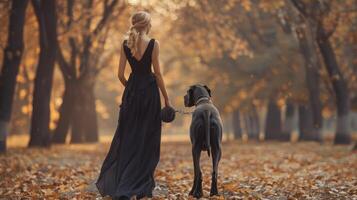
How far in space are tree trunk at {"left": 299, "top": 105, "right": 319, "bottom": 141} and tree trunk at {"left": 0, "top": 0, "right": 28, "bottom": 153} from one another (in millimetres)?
18231

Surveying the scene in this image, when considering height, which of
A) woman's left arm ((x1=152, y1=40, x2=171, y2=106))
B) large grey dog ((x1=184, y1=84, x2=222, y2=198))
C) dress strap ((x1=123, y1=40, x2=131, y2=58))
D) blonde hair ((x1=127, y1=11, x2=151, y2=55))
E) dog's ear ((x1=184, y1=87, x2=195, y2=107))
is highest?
blonde hair ((x1=127, y1=11, x2=151, y2=55))

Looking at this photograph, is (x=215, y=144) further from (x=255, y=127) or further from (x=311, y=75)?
(x=255, y=127)

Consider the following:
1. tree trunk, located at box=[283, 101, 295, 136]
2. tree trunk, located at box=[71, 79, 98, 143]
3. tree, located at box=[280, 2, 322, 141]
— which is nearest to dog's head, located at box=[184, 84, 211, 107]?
tree, located at box=[280, 2, 322, 141]

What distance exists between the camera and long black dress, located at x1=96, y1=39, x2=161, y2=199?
318 inches

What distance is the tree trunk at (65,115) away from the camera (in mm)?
30281

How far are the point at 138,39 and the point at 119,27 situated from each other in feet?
83.9

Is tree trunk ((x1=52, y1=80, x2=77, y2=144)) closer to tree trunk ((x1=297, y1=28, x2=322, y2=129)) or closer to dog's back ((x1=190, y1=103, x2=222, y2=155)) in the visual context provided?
tree trunk ((x1=297, y1=28, x2=322, y2=129))

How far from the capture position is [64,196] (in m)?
9.57

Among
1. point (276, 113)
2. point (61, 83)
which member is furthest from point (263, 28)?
point (61, 83)

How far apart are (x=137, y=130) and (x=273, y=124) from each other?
3281 centimetres

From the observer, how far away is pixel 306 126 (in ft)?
114

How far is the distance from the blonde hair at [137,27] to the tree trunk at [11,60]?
1180 cm

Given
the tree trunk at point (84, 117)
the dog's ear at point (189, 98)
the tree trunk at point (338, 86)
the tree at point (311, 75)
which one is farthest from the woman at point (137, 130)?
the tree trunk at point (84, 117)

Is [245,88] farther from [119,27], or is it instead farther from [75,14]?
[75,14]
